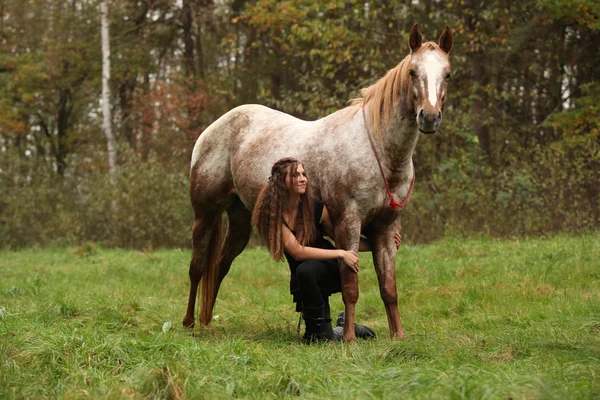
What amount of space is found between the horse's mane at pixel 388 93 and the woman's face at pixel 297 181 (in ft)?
2.07

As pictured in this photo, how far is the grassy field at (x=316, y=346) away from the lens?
3.59 meters

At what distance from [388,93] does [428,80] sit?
1.72 feet

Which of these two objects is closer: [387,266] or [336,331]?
[387,266]

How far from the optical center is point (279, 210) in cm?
547

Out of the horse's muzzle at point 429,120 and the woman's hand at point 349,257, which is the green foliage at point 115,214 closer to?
the woman's hand at point 349,257

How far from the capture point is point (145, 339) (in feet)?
14.8

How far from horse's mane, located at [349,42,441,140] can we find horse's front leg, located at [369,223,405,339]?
0.74 meters

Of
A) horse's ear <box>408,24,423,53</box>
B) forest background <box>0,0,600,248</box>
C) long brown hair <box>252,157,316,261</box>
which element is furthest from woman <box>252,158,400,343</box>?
forest background <box>0,0,600,248</box>

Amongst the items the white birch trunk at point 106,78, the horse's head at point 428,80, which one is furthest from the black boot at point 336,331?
the white birch trunk at point 106,78

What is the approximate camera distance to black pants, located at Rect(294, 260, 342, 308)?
547 centimetres

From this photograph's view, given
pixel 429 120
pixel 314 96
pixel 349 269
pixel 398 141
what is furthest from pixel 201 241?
pixel 314 96

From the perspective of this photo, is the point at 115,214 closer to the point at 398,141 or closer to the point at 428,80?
the point at 398,141

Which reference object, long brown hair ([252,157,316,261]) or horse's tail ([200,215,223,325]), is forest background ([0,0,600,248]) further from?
long brown hair ([252,157,316,261])

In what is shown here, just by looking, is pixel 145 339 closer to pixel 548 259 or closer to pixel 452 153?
pixel 548 259
